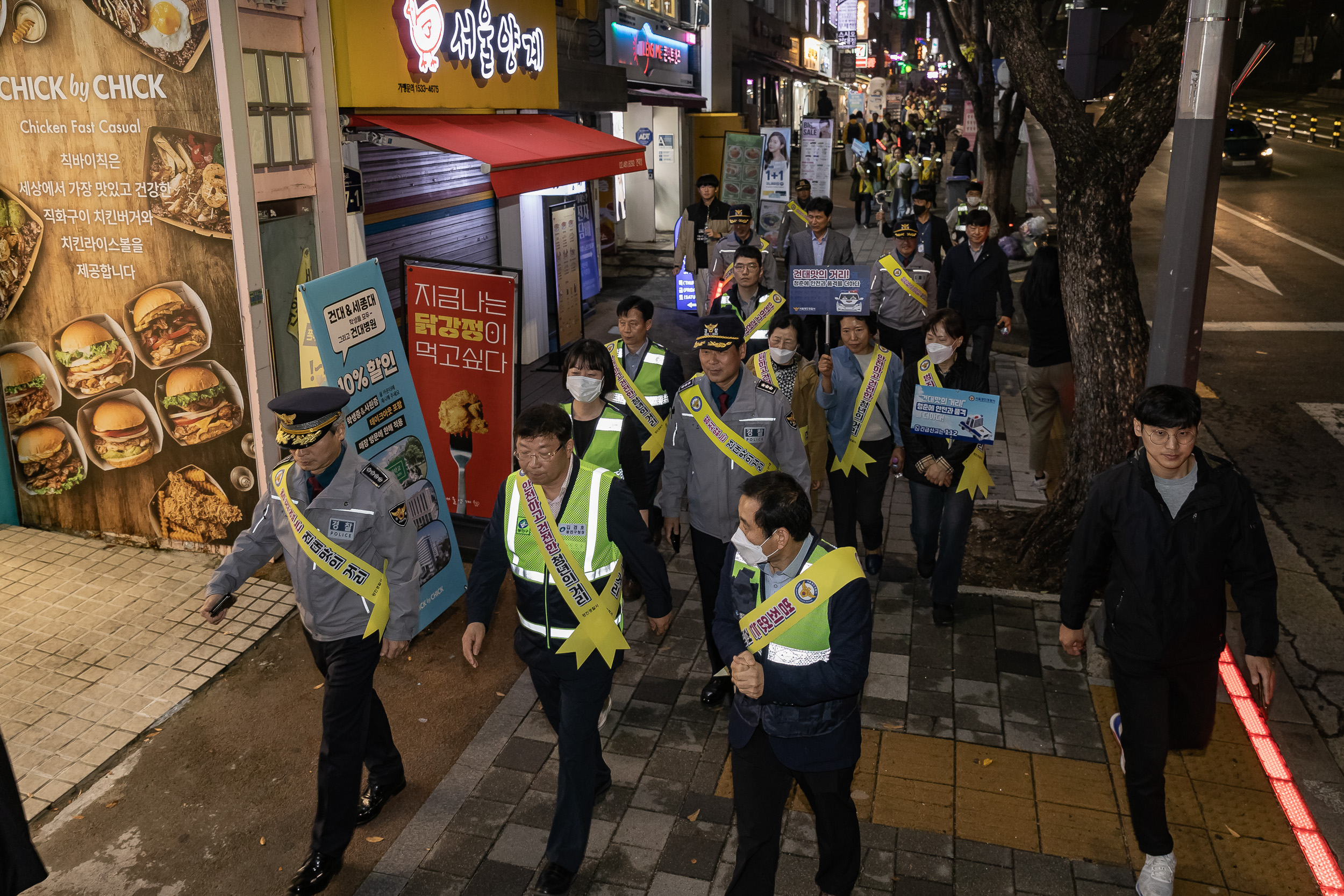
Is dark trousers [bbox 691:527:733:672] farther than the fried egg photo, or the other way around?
the fried egg photo

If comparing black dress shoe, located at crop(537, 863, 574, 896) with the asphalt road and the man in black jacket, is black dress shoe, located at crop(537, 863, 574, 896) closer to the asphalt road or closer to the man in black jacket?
the man in black jacket

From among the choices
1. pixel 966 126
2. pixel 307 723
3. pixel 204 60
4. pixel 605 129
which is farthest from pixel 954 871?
pixel 966 126

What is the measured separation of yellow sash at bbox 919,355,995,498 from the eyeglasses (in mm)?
2313

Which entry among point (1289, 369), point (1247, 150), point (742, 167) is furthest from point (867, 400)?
point (1247, 150)

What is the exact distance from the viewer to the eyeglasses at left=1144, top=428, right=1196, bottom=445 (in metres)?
4.12

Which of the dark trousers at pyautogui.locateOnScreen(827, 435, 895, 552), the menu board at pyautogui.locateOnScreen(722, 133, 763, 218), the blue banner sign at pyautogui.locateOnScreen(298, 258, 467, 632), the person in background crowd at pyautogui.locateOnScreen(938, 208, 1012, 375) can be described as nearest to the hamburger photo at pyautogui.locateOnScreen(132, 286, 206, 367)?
the blue banner sign at pyautogui.locateOnScreen(298, 258, 467, 632)

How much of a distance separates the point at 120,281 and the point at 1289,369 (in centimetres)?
1323

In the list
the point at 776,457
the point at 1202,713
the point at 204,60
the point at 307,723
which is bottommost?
the point at 307,723

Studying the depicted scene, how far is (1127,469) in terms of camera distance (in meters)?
4.39

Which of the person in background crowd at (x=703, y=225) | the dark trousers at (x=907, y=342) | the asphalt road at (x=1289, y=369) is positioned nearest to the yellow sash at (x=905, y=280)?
the dark trousers at (x=907, y=342)

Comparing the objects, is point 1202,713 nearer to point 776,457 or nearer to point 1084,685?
point 1084,685

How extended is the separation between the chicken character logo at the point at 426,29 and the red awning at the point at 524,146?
1.74ft

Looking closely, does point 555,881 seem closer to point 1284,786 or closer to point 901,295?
point 1284,786

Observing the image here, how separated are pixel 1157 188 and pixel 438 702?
3429cm
